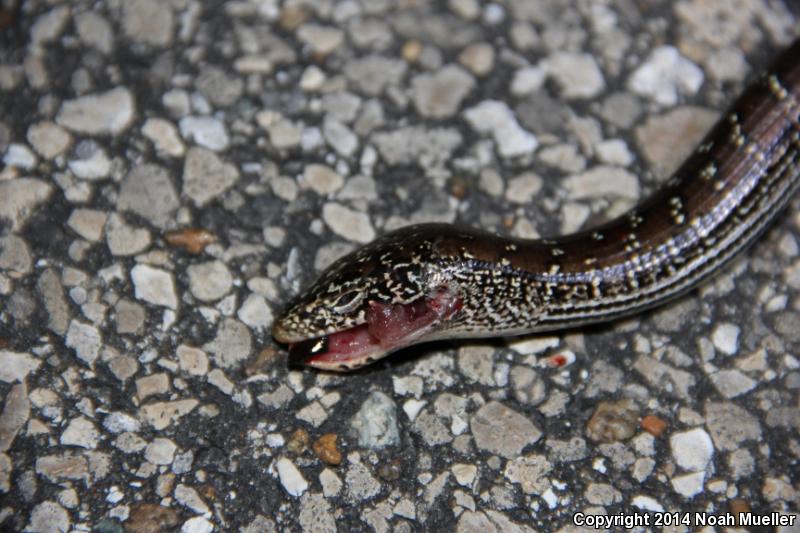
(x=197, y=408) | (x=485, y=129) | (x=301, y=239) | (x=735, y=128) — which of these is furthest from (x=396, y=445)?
(x=735, y=128)

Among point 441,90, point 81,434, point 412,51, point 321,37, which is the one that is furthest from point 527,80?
point 81,434

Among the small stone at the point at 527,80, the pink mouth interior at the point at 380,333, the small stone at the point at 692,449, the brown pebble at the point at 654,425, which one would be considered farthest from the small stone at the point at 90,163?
the small stone at the point at 692,449

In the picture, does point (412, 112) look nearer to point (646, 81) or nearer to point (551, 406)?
point (646, 81)

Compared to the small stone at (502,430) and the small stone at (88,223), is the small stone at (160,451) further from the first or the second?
the small stone at (502,430)

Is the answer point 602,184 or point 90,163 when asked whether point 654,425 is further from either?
point 90,163

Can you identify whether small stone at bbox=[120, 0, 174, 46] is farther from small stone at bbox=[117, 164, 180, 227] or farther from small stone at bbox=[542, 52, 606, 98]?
small stone at bbox=[542, 52, 606, 98]
